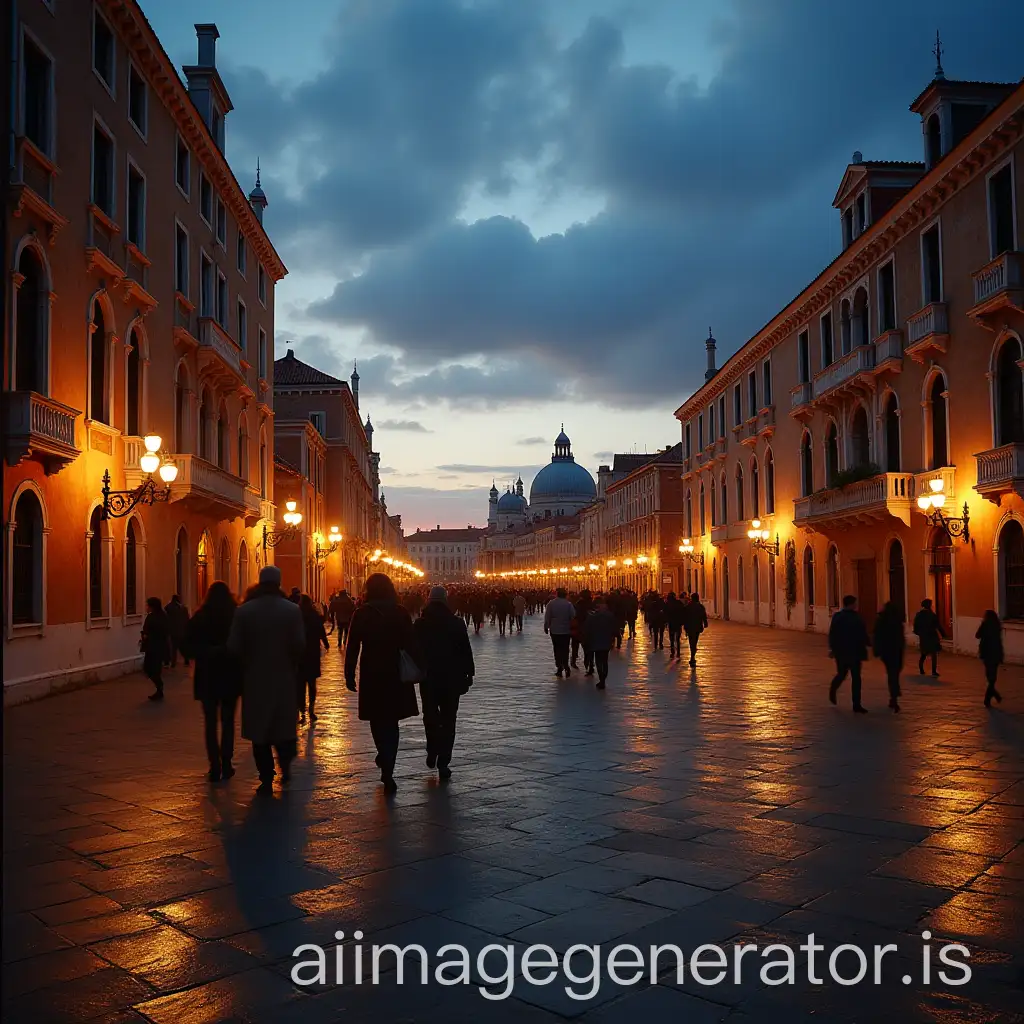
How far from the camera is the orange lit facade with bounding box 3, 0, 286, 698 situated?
15000 mm

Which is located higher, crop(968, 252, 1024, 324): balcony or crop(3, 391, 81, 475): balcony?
crop(968, 252, 1024, 324): balcony

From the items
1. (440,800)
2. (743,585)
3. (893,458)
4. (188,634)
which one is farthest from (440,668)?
(743,585)

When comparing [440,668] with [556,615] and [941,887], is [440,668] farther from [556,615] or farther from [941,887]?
[556,615]

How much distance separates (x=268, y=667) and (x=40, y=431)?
27.0 ft

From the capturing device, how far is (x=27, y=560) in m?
15.3

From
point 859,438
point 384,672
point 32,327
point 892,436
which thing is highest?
point 32,327

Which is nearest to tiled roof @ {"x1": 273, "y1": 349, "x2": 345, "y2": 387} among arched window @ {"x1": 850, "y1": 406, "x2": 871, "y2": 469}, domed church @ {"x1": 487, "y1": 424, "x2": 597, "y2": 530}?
arched window @ {"x1": 850, "y1": 406, "x2": 871, "y2": 469}

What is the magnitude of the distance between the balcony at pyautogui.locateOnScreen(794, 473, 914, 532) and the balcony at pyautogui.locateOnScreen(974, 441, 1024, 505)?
3.41 m

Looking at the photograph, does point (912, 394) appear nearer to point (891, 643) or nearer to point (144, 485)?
point (891, 643)

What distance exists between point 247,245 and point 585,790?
90.7ft

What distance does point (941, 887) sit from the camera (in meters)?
5.52

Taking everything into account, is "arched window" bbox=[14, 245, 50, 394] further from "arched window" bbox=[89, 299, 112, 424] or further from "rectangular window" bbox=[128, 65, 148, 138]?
"rectangular window" bbox=[128, 65, 148, 138]

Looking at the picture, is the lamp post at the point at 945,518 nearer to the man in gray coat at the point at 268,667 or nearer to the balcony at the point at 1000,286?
the balcony at the point at 1000,286

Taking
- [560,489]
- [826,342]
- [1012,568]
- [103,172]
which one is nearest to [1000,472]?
[1012,568]
